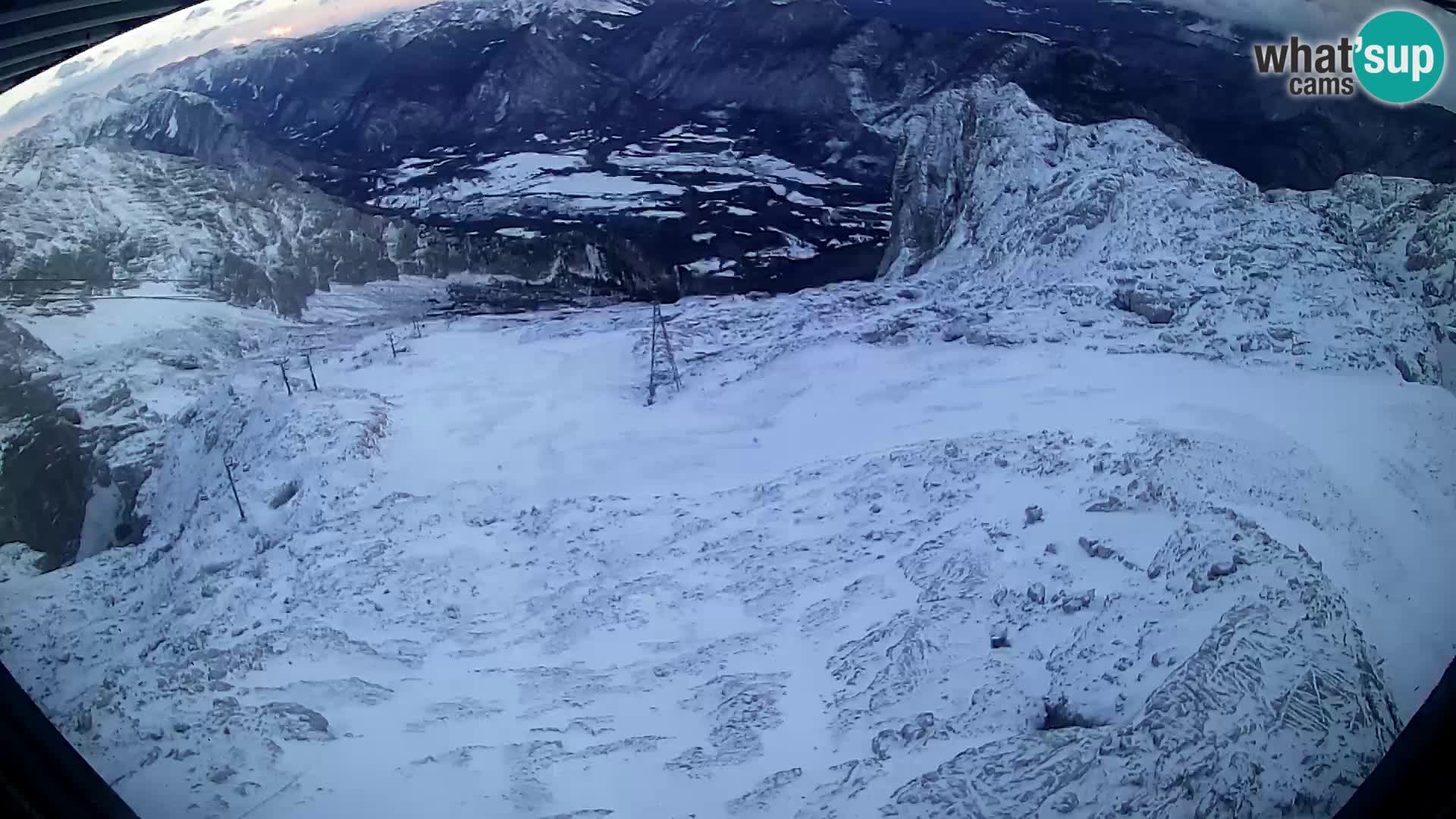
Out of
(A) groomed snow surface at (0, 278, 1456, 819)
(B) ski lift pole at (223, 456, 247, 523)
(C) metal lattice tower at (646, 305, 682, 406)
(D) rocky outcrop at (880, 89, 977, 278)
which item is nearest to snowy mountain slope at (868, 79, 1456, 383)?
(D) rocky outcrop at (880, 89, 977, 278)

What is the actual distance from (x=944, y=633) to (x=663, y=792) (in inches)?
41.2

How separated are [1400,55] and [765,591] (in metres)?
2.99

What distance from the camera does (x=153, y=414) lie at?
11.2 ft

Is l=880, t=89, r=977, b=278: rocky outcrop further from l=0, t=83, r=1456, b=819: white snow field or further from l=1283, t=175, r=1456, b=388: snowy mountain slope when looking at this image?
l=1283, t=175, r=1456, b=388: snowy mountain slope

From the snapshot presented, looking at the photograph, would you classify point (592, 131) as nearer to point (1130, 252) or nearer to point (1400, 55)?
point (1130, 252)

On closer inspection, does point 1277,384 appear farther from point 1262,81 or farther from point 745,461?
point 745,461

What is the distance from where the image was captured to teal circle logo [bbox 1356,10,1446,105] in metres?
3.19

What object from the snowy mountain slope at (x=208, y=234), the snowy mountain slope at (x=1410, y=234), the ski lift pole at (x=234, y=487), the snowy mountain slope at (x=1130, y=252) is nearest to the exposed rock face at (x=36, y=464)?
the snowy mountain slope at (x=208, y=234)

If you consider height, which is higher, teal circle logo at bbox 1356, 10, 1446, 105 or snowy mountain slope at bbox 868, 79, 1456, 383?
teal circle logo at bbox 1356, 10, 1446, 105

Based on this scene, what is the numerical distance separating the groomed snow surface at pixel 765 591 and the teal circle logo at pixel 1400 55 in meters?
1.05

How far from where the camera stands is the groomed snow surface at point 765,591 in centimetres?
278

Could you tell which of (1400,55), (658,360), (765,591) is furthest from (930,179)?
(765,591)

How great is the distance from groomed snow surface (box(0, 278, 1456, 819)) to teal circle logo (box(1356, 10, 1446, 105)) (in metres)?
1.05

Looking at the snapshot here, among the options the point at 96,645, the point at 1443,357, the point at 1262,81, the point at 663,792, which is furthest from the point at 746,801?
the point at 1262,81
